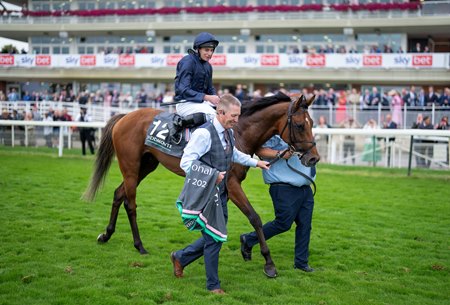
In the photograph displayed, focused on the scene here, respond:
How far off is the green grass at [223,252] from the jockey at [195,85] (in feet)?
4.79

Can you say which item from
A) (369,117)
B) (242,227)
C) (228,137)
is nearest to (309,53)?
(369,117)

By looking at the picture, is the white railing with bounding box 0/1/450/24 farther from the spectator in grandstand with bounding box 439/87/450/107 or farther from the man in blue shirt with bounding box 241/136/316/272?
the man in blue shirt with bounding box 241/136/316/272

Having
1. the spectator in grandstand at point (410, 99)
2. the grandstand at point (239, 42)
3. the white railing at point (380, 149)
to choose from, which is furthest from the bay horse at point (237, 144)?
the grandstand at point (239, 42)

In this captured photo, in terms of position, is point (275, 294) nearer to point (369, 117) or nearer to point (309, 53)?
point (369, 117)

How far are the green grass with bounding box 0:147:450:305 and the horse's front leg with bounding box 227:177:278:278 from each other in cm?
13

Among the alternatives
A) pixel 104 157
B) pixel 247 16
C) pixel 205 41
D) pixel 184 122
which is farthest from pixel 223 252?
pixel 247 16

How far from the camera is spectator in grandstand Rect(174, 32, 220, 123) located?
5.61m

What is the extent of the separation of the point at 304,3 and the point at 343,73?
8088 mm

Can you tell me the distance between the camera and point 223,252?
19.3 feet

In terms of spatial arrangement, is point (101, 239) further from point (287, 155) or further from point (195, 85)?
point (287, 155)

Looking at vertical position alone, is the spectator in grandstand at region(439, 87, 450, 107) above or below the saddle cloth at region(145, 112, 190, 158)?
above

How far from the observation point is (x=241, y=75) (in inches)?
1196

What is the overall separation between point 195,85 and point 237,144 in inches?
36.7

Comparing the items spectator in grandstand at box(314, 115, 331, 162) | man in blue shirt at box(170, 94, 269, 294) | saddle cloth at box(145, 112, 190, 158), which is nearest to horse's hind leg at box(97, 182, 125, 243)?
saddle cloth at box(145, 112, 190, 158)
